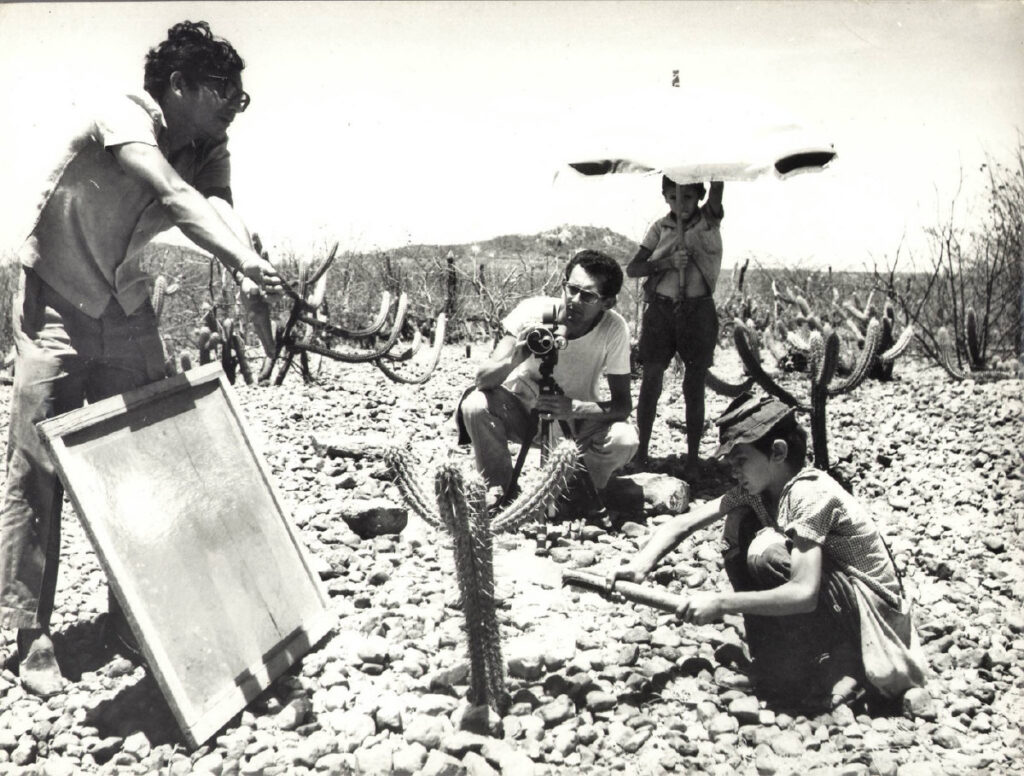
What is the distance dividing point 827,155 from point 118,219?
3.79 metres

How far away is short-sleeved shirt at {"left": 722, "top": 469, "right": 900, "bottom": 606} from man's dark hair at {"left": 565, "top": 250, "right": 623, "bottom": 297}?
1.65 meters

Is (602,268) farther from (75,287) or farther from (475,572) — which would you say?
(75,287)

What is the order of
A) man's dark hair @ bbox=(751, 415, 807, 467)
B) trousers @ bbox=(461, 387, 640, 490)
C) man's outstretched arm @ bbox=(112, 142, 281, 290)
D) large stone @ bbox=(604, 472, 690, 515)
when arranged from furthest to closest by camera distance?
large stone @ bbox=(604, 472, 690, 515) → trousers @ bbox=(461, 387, 640, 490) → man's dark hair @ bbox=(751, 415, 807, 467) → man's outstretched arm @ bbox=(112, 142, 281, 290)

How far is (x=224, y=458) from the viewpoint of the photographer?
3.20 m

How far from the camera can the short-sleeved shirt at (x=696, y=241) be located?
17.7 ft

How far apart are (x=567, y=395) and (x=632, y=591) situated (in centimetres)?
197

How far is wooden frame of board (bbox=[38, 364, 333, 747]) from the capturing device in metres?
2.68

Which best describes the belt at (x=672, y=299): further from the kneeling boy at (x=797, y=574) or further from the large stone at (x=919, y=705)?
the large stone at (x=919, y=705)

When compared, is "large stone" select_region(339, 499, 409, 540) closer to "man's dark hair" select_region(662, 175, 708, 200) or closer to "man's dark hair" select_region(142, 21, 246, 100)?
"man's dark hair" select_region(142, 21, 246, 100)

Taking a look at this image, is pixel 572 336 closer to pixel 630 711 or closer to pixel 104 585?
pixel 630 711

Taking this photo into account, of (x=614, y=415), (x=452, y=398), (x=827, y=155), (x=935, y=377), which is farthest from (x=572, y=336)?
(x=935, y=377)

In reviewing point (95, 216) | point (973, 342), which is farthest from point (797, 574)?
point (973, 342)

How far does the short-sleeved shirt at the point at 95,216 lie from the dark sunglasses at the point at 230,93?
0.21 meters

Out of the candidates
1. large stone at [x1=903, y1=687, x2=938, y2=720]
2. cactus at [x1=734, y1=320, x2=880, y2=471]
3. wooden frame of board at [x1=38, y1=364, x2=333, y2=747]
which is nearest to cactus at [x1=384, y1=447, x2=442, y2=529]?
wooden frame of board at [x1=38, y1=364, x2=333, y2=747]
